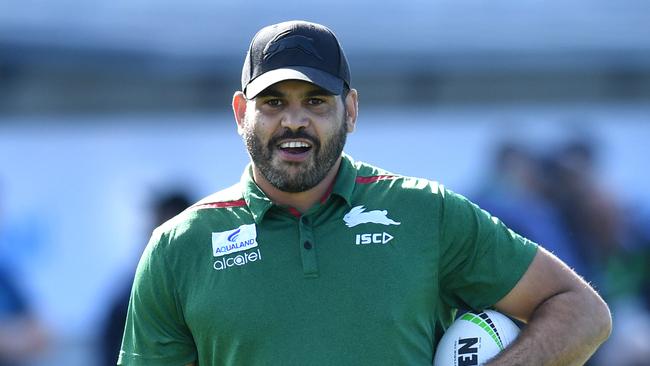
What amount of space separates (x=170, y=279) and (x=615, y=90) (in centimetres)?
800

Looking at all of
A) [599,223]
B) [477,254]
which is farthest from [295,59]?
[599,223]

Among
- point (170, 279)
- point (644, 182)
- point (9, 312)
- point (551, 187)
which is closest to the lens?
point (170, 279)

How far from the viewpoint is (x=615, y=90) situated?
37.2ft

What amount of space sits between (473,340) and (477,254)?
0.25m

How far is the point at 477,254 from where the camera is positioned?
4.01m

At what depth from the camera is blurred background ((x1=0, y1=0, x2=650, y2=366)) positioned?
9664 millimetres

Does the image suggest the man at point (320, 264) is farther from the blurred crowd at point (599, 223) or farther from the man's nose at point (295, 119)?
the blurred crowd at point (599, 223)

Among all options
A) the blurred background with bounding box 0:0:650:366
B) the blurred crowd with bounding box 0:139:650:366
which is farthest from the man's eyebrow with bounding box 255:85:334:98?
the blurred background with bounding box 0:0:650:366

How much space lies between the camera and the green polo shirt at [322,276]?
3.82 meters

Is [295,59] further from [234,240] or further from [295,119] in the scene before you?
[234,240]

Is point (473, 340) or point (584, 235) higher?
point (584, 235)

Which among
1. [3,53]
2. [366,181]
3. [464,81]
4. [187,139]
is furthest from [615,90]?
[366,181]

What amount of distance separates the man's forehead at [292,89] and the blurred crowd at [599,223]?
16.4ft

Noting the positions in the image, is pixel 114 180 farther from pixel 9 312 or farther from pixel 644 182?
pixel 644 182
